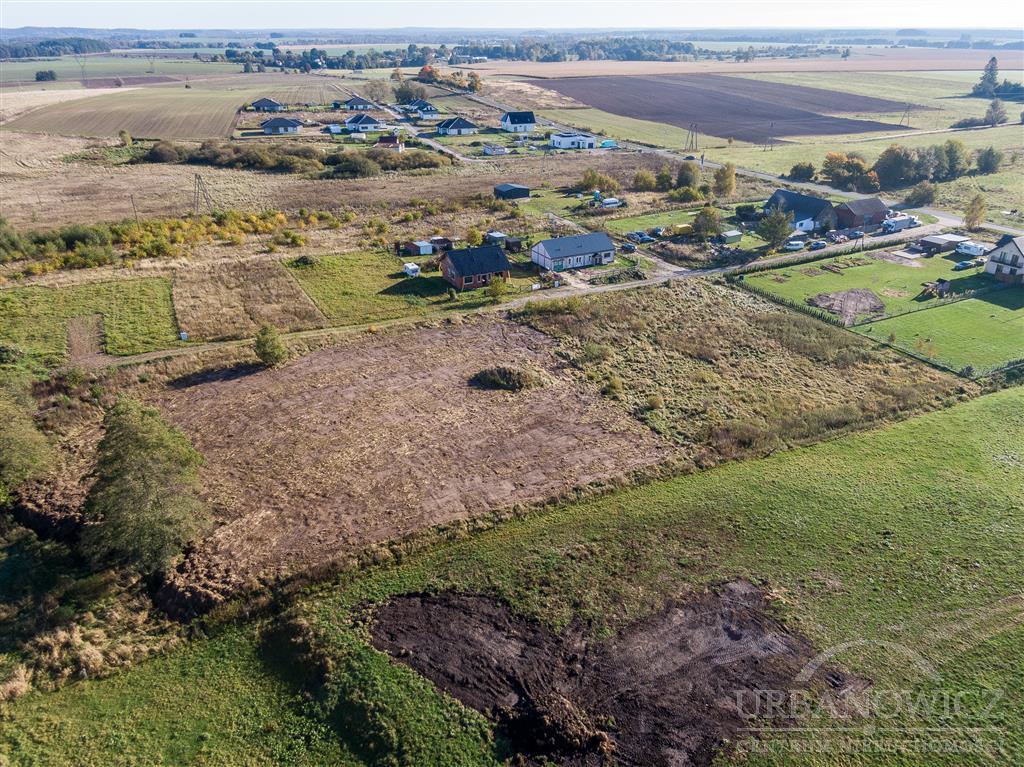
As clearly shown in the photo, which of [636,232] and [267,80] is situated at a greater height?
[267,80]

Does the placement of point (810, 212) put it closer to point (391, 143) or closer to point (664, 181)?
point (664, 181)

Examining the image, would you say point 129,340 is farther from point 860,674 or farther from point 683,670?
point 860,674

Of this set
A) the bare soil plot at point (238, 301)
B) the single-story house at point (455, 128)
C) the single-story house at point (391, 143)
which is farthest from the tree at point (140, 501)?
the single-story house at point (455, 128)

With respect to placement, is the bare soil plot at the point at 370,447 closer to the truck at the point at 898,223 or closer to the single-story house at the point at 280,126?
the truck at the point at 898,223

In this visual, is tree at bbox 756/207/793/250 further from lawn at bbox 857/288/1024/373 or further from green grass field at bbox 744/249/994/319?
lawn at bbox 857/288/1024/373

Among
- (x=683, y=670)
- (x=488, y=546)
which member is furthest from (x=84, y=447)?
(x=683, y=670)

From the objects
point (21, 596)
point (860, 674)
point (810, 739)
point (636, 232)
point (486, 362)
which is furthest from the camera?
point (636, 232)
